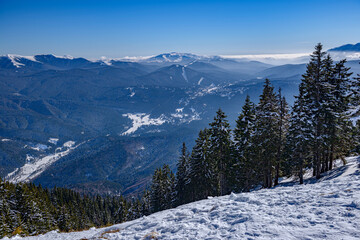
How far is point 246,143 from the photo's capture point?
30109mm

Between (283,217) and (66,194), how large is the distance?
291ft

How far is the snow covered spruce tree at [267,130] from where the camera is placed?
2661 cm

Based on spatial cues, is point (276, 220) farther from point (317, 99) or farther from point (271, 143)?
point (317, 99)

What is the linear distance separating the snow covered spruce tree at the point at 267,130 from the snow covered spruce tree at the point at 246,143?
1166mm

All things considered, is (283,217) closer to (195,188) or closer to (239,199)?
Answer: (239,199)

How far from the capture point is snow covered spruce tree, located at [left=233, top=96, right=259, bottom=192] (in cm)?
2959

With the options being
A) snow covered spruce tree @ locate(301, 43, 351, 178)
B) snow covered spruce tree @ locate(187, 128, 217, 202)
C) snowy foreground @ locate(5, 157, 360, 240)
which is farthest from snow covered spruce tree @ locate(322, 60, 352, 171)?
snow covered spruce tree @ locate(187, 128, 217, 202)

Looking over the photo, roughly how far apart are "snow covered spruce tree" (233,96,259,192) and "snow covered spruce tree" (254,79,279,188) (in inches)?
45.9

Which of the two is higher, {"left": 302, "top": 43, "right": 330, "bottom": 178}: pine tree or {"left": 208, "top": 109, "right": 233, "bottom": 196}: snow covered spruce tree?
{"left": 302, "top": 43, "right": 330, "bottom": 178}: pine tree

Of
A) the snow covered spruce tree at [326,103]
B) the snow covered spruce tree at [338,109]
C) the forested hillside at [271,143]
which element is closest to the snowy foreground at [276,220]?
the forested hillside at [271,143]

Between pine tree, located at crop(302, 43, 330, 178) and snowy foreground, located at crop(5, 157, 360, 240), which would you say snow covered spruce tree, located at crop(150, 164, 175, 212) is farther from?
snowy foreground, located at crop(5, 157, 360, 240)

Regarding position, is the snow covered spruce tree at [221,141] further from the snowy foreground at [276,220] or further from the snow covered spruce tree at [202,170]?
the snowy foreground at [276,220]

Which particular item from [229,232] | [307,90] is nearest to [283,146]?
[307,90]

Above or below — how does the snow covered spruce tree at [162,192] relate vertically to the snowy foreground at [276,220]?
below
